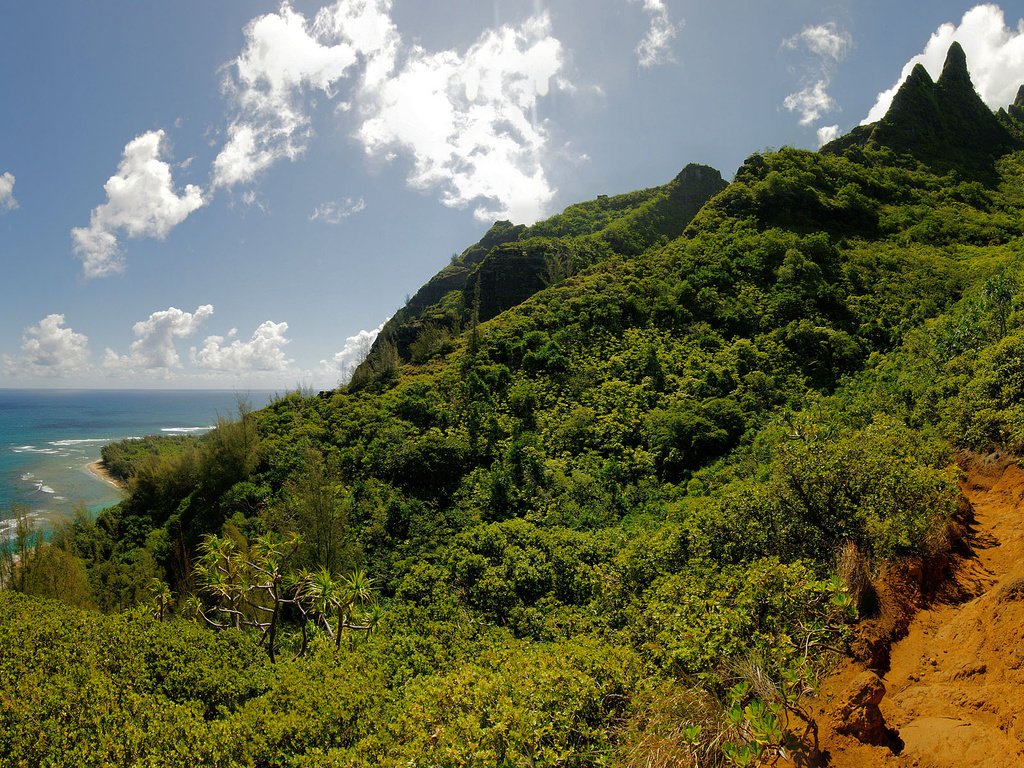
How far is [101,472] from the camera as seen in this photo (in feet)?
236

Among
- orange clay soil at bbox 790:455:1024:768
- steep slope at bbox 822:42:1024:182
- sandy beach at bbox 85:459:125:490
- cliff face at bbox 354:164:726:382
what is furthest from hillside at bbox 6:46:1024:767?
sandy beach at bbox 85:459:125:490

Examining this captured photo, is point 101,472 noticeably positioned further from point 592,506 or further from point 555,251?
point 592,506

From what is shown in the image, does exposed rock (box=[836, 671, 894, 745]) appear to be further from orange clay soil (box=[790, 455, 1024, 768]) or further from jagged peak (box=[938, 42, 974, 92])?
jagged peak (box=[938, 42, 974, 92])

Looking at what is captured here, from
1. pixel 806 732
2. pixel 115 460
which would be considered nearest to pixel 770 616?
pixel 806 732

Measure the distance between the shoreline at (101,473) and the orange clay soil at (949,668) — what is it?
8048 centimetres

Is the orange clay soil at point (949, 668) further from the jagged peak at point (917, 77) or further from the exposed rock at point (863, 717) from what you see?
the jagged peak at point (917, 77)

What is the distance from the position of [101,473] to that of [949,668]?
3727 inches

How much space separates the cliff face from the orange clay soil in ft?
126

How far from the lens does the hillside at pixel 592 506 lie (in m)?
6.06

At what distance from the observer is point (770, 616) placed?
20.0ft

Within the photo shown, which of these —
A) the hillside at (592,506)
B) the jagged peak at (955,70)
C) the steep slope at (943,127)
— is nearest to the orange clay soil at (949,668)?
the hillside at (592,506)

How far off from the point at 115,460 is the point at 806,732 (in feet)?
304

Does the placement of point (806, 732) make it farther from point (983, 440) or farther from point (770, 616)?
point (983, 440)

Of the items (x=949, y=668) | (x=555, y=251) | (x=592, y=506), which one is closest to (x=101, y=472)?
(x=555, y=251)
